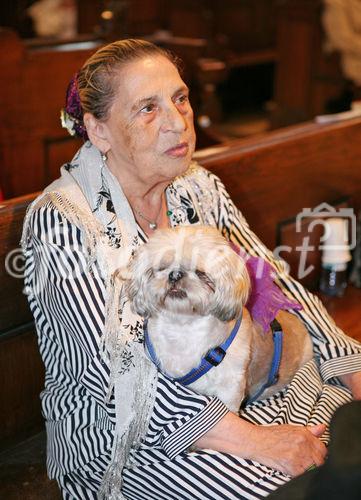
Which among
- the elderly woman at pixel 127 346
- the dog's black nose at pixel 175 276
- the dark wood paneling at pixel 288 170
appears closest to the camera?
the dog's black nose at pixel 175 276

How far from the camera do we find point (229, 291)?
1.76 metres

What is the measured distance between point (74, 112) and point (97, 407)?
815 mm

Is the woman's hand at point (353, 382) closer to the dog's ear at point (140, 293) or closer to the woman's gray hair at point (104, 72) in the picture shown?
the dog's ear at point (140, 293)

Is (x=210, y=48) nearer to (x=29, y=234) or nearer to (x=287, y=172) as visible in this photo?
(x=287, y=172)

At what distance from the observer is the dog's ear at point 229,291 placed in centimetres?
176

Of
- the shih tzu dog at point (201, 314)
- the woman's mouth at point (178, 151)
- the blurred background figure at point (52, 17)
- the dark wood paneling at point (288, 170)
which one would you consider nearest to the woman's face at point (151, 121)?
the woman's mouth at point (178, 151)

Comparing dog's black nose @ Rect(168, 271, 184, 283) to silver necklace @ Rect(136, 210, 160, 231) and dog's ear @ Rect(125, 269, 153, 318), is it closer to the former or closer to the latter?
dog's ear @ Rect(125, 269, 153, 318)

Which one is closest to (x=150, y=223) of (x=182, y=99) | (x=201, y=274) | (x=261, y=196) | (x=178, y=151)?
(x=178, y=151)

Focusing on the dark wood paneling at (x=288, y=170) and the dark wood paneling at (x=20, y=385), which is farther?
the dark wood paneling at (x=288, y=170)

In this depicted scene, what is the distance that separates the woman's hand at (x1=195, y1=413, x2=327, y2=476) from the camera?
1848 mm

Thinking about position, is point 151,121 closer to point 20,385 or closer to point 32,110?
point 20,385

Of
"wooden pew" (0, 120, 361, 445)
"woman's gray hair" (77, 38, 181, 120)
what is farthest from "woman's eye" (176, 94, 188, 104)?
"wooden pew" (0, 120, 361, 445)

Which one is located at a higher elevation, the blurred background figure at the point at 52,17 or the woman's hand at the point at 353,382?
the blurred background figure at the point at 52,17

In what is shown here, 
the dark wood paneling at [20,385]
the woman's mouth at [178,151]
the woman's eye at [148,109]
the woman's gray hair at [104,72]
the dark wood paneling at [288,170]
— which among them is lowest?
the dark wood paneling at [20,385]
